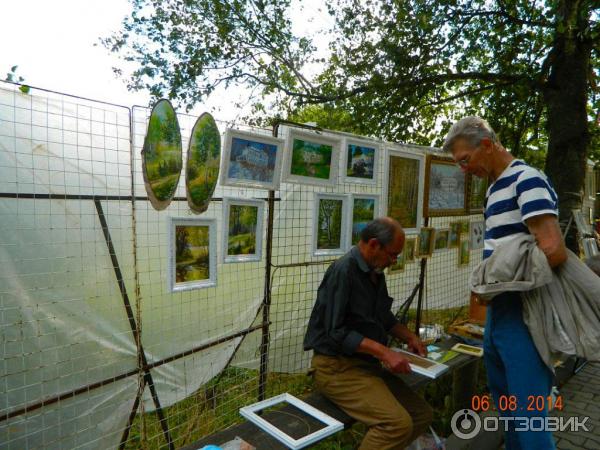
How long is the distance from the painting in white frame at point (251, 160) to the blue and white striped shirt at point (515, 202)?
1.28 metres

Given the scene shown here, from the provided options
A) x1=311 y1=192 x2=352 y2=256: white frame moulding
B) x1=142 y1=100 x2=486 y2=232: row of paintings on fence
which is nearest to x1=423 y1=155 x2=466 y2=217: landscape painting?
x1=142 y1=100 x2=486 y2=232: row of paintings on fence

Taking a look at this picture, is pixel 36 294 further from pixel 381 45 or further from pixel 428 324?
pixel 381 45

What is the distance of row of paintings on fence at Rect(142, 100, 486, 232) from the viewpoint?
2025 millimetres

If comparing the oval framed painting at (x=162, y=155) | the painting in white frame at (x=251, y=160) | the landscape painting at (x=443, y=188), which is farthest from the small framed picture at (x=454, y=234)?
the oval framed painting at (x=162, y=155)

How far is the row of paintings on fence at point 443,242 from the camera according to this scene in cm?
351

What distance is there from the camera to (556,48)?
189 inches

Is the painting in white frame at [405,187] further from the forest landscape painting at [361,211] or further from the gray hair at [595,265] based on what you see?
the gray hair at [595,265]

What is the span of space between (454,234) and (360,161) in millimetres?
1794

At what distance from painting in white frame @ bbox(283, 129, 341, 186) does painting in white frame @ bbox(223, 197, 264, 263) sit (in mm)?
330

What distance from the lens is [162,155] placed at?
2.01m

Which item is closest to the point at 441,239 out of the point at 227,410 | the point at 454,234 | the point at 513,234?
the point at 454,234

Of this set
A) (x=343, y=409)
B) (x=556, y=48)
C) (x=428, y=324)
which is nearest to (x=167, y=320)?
(x=343, y=409)

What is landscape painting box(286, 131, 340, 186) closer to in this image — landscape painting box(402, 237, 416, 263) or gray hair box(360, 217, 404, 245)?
gray hair box(360, 217, 404, 245)

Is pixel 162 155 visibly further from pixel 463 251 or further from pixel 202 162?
pixel 463 251
